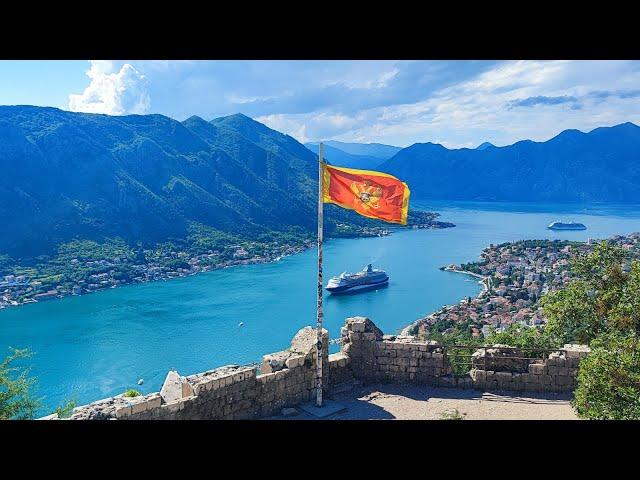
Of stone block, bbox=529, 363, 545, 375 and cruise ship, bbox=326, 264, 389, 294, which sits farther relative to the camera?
cruise ship, bbox=326, 264, 389, 294

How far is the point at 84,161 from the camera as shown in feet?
275

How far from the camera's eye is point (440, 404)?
8914 millimetres

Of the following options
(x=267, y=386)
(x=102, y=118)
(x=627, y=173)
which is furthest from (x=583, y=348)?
(x=627, y=173)

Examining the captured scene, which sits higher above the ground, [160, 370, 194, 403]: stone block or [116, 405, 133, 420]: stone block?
[116, 405, 133, 420]: stone block

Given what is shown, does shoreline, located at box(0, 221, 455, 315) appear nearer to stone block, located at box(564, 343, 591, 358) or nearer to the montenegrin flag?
the montenegrin flag

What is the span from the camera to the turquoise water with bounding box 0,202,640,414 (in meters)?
35.6

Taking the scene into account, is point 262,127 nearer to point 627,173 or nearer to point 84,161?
point 84,161

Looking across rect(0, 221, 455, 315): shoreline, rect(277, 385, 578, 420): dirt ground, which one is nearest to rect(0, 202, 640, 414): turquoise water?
rect(0, 221, 455, 315): shoreline

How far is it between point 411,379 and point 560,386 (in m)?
2.66

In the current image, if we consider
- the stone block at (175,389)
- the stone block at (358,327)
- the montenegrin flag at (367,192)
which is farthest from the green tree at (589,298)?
the stone block at (175,389)

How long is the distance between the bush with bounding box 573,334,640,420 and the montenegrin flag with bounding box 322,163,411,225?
3.41 m

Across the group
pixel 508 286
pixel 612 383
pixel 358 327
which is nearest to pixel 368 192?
pixel 358 327

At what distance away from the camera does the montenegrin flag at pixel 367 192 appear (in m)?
8.29

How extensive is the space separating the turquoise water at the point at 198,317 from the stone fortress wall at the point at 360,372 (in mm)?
25966
